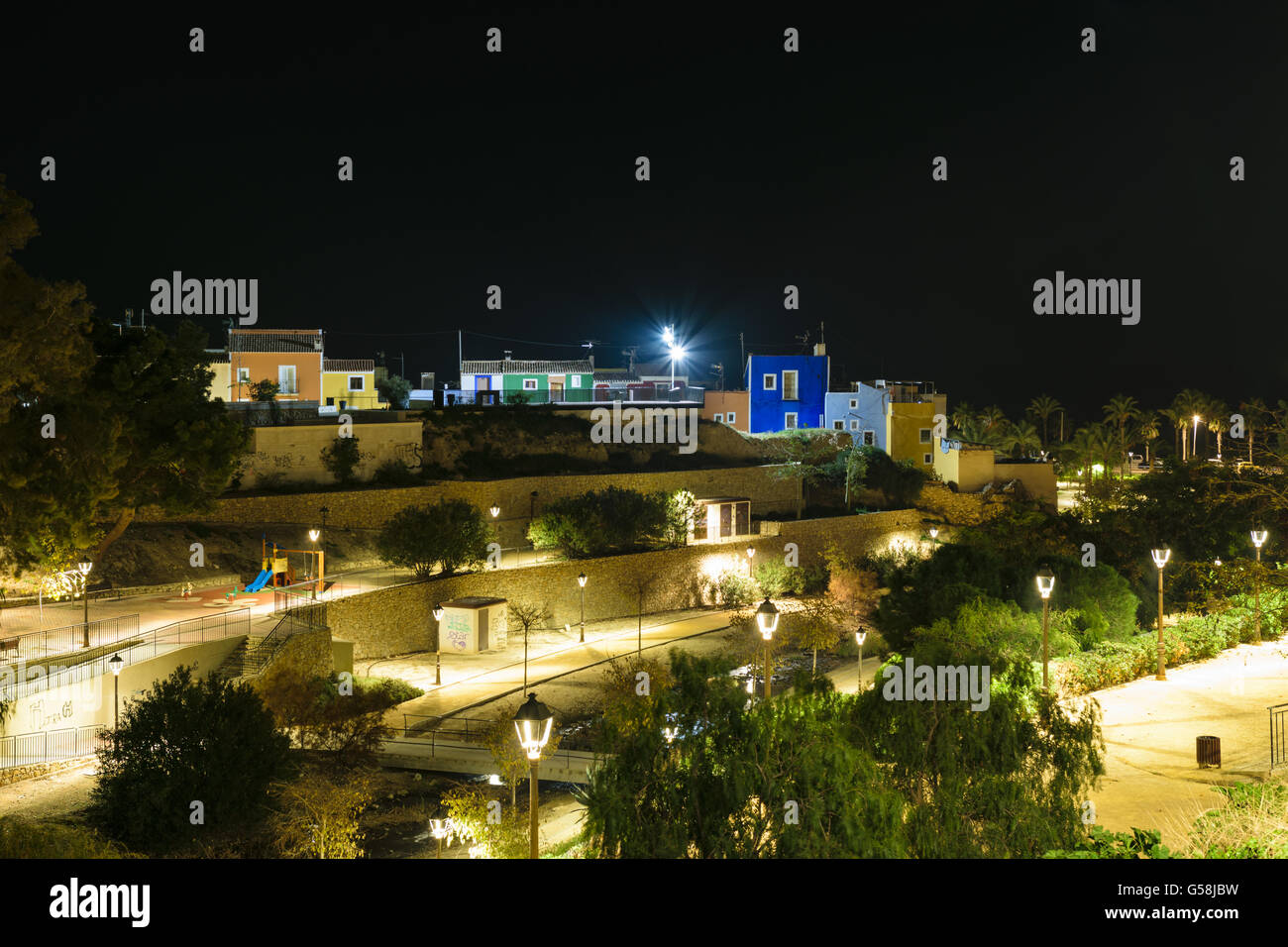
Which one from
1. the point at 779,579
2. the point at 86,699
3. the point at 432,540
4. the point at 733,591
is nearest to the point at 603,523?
the point at 733,591

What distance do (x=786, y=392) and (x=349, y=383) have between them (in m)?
19.6

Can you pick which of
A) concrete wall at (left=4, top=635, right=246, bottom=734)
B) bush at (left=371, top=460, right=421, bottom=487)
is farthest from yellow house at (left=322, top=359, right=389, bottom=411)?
concrete wall at (left=4, top=635, right=246, bottom=734)

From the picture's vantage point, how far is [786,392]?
47438 mm

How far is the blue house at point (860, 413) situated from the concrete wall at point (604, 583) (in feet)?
20.3

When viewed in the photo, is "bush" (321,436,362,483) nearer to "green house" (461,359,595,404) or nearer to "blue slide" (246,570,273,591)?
"blue slide" (246,570,273,591)

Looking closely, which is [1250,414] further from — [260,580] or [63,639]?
[63,639]

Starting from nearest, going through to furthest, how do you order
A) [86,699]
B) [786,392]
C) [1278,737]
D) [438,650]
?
[1278,737]
[86,699]
[438,650]
[786,392]

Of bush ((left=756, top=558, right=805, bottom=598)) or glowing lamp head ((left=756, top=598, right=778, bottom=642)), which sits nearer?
glowing lamp head ((left=756, top=598, right=778, bottom=642))

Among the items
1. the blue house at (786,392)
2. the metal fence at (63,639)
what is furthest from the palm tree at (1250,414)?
the metal fence at (63,639)

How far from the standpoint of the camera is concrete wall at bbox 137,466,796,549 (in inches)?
1072

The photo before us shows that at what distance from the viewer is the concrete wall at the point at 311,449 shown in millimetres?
29344

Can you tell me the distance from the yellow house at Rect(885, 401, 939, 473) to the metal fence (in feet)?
111
